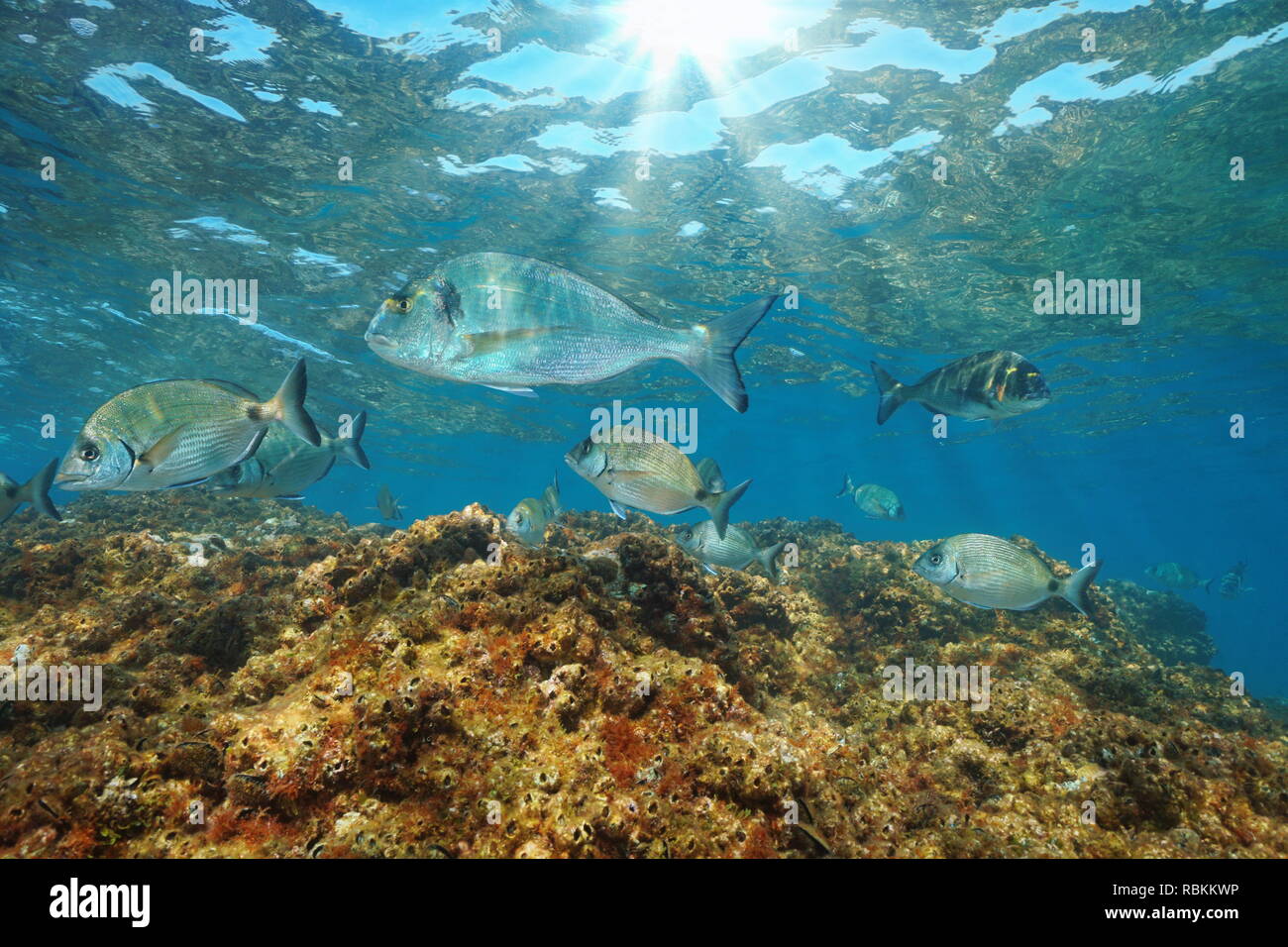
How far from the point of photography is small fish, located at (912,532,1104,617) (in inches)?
207

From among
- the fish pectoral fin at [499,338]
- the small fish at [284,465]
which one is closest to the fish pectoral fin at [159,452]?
the small fish at [284,465]

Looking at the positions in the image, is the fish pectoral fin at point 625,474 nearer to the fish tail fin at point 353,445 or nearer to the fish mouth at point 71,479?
the fish tail fin at point 353,445

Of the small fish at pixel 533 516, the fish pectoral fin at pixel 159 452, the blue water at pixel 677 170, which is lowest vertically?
the small fish at pixel 533 516

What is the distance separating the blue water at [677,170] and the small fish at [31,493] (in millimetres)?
8055

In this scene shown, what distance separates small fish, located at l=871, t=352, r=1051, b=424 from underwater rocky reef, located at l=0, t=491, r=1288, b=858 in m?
3.03

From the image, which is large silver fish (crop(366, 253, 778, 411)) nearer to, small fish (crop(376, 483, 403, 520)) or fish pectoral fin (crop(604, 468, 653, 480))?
fish pectoral fin (crop(604, 468, 653, 480))

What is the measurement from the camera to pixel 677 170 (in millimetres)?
12727

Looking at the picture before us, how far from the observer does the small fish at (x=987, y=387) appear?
230 inches

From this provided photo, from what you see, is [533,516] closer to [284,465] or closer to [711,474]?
[711,474]

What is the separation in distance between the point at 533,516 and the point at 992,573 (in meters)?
5.42

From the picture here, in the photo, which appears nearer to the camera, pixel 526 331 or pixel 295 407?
pixel 526 331

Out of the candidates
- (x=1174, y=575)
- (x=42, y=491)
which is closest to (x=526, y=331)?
(x=42, y=491)

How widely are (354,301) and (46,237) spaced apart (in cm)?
753
